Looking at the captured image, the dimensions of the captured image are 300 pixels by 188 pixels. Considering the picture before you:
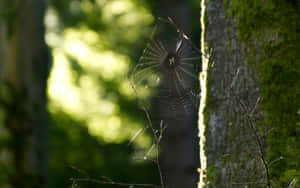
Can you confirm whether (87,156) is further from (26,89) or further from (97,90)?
(97,90)

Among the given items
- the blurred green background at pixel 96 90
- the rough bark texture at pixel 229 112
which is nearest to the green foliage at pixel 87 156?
the blurred green background at pixel 96 90

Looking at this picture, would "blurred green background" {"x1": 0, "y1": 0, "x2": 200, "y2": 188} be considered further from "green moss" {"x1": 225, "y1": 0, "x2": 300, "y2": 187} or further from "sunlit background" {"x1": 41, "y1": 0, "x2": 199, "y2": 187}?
"green moss" {"x1": 225, "y1": 0, "x2": 300, "y2": 187}

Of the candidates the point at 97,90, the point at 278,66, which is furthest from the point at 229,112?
the point at 97,90

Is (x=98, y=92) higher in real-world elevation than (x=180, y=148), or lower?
higher

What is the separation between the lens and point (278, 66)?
2539 millimetres

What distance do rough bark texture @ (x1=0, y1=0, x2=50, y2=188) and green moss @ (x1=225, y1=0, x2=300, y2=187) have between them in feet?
18.3

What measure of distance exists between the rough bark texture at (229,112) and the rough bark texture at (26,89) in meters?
5.32

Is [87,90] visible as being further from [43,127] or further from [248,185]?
[248,185]

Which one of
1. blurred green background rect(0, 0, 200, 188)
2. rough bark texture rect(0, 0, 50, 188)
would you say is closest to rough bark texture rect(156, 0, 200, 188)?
blurred green background rect(0, 0, 200, 188)

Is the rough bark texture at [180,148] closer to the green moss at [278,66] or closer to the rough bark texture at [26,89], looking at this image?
the rough bark texture at [26,89]

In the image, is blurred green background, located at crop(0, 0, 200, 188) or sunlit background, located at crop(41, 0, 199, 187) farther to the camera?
sunlit background, located at crop(41, 0, 199, 187)

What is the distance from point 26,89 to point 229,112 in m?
5.63

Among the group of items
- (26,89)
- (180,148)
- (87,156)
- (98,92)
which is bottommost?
(87,156)

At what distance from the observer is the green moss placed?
2471mm
